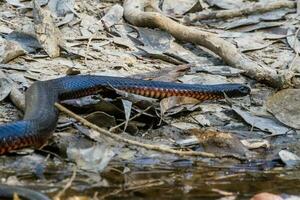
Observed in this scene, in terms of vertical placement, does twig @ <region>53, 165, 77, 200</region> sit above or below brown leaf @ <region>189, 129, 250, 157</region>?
above

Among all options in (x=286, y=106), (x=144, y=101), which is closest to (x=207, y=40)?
(x=286, y=106)

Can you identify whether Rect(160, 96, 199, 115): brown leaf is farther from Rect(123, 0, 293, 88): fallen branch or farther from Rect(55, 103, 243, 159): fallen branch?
Rect(55, 103, 243, 159): fallen branch

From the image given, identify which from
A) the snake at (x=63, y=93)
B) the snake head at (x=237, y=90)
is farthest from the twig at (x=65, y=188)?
the snake head at (x=237, y=90)

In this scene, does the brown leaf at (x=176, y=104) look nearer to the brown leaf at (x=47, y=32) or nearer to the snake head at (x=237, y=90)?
the snake head at (x=237, y=90)

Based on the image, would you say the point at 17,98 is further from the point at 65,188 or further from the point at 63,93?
the point at 65,188

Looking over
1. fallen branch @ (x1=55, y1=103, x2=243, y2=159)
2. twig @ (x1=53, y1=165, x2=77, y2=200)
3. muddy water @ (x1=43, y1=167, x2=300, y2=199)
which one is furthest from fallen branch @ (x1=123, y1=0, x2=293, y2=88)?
twig @ (x1=53, y1=165, x2=77, y2=200)

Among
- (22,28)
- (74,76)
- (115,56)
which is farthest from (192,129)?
(22,28)
